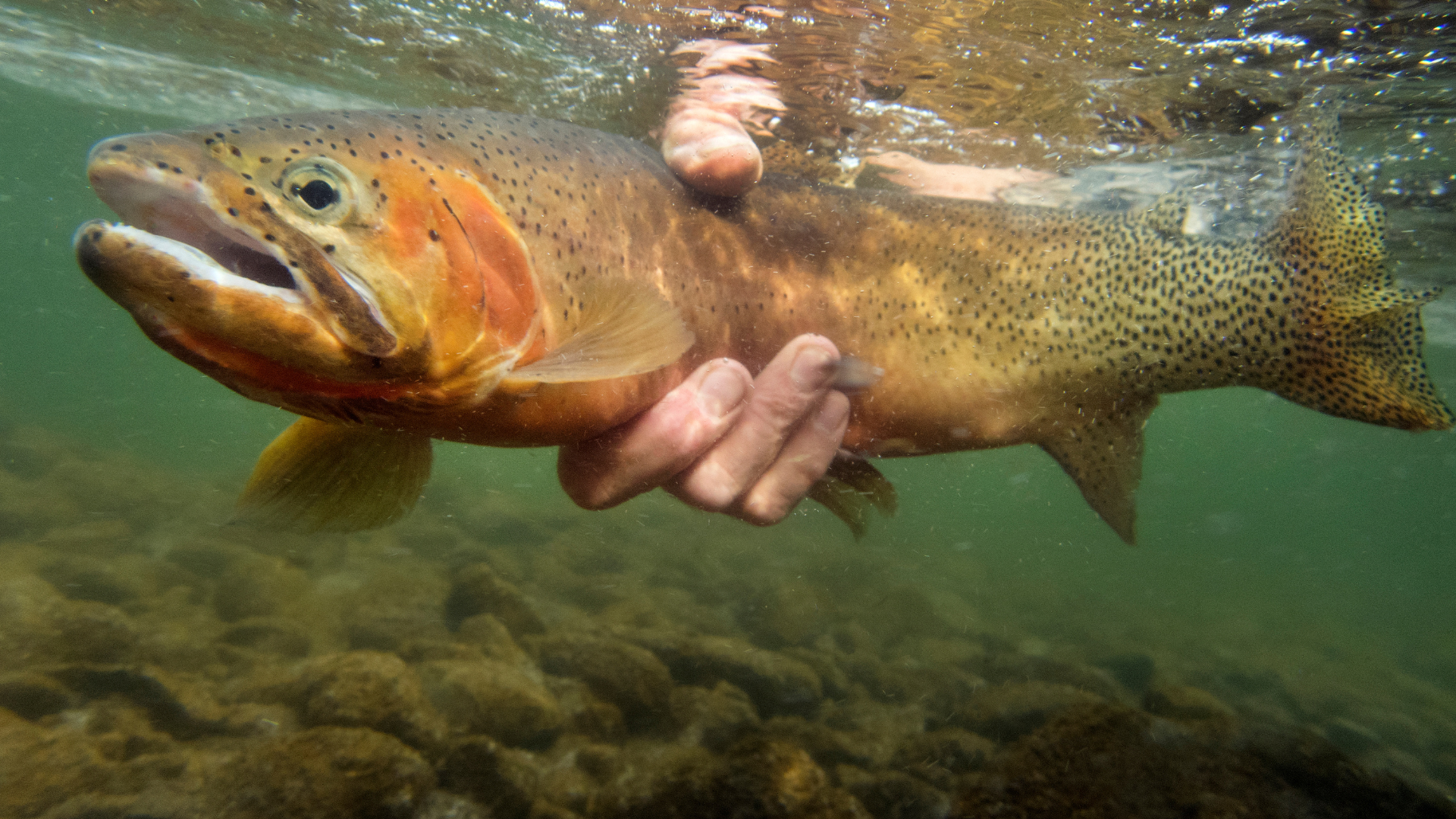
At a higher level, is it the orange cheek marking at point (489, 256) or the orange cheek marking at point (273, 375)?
the orange cheek marking at point (489, 256)

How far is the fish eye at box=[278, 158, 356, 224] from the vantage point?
175 cm

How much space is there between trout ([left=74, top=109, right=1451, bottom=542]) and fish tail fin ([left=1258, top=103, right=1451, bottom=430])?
12mm

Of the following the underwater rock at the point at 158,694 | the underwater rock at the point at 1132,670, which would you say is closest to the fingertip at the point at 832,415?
the underwater rock at the point at 158,694

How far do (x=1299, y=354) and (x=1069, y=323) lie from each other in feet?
3.61

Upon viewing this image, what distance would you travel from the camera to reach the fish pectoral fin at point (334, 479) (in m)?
2.49

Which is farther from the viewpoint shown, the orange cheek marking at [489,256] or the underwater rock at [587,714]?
the underwater rock at [587,714]

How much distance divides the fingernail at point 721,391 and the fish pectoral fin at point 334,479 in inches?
45.4

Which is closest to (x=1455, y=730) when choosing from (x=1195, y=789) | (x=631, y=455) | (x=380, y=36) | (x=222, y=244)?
(x=1195, y=789)

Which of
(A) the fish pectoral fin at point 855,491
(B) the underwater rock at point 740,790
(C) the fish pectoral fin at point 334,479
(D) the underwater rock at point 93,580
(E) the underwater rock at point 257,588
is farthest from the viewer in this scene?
(E) the underwater rock at point 257,588

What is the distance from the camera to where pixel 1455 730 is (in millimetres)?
13414

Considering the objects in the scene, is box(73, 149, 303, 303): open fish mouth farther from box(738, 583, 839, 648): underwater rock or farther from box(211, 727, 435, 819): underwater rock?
box(738, 583, 839, 648): underwater rock

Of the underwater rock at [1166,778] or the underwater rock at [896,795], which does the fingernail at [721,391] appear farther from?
the underwater rock at [896,795]

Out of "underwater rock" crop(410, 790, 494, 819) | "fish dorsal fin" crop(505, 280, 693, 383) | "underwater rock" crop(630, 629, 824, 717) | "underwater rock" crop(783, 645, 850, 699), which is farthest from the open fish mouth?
"underwater rock" crop(783, 645, 850, 699)

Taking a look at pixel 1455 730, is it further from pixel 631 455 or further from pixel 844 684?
pixel 631 455
